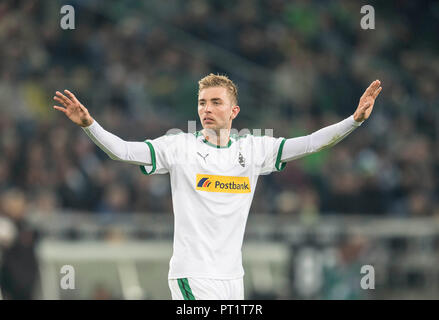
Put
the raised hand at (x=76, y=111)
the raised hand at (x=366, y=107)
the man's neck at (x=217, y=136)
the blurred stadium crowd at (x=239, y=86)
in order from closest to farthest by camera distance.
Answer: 1. the raised hand at (x=76, y=111)
2. the raised hand at (x=366, y=107)
3. the man's neck at (x=217, y=136)
4. the blurred stadium crowd at (x=239, y=86)

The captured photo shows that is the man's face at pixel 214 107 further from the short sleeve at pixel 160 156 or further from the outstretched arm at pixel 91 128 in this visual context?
the outstretched arm at pixel 91 128

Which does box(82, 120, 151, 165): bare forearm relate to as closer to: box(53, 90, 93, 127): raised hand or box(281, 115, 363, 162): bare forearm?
box(53, 90, 93, 127): raised hand

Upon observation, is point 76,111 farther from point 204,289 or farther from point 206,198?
point 204,289

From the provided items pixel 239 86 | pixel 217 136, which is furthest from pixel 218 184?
pixel 239 86

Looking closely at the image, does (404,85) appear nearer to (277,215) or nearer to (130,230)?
(277,215)

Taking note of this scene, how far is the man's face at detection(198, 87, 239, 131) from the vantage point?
19.6 feet

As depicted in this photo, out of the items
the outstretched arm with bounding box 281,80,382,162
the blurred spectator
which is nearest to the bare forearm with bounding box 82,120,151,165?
the outstretched arm with bounding box 281,80,382,162

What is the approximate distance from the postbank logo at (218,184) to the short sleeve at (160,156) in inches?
9.7

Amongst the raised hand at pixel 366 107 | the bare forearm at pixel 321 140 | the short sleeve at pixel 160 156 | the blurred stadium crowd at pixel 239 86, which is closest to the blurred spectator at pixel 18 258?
the blurred stadium crowd at pixel 239 86

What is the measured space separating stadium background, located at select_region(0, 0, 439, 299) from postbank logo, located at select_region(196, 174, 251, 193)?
5.25m

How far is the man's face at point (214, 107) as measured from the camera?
5.99 m

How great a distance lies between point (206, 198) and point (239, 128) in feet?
32.2

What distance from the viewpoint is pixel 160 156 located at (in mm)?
5938

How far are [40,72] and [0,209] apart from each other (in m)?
3.95
